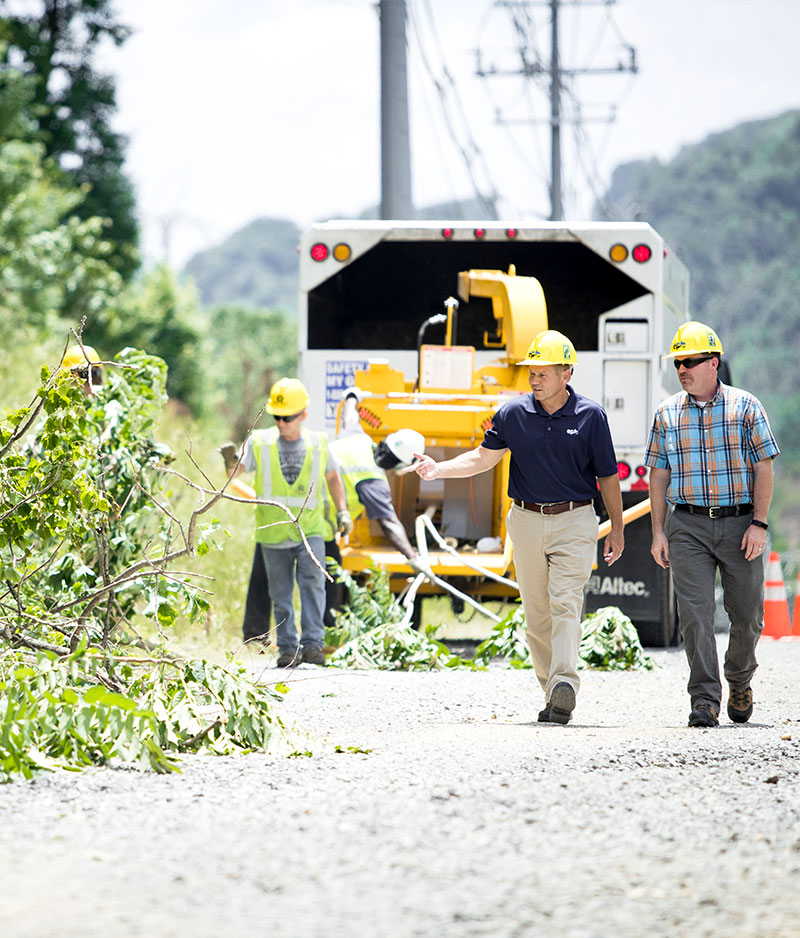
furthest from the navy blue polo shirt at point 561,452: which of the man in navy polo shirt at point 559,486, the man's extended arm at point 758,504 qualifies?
the man's extended arm at point 758,504

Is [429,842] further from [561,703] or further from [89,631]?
[89,631]

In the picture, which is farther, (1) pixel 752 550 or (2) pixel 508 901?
(1) pixel 752 550

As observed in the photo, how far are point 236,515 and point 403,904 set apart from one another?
11.4 m

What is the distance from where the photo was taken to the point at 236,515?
14.5 metres

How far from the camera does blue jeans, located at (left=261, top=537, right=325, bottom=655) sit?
345 inches

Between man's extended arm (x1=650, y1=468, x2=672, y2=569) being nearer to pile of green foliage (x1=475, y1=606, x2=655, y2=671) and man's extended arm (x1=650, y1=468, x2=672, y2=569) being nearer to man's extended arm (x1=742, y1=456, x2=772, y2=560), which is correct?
man's extended arm (x1=742, y1=456, x2=772, y2=560)

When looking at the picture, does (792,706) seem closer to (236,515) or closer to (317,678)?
(317,678)

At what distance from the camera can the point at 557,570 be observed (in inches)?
259

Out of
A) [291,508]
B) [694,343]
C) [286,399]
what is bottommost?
[291,508]

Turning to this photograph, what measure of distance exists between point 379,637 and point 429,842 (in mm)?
5004

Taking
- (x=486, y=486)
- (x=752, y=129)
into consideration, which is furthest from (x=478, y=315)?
(x=752, y=129)

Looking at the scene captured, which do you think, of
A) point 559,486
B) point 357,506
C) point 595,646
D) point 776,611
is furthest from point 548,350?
point 776,611

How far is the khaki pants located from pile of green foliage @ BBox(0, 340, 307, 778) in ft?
4.76

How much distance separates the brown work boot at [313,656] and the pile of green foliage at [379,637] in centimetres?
6
